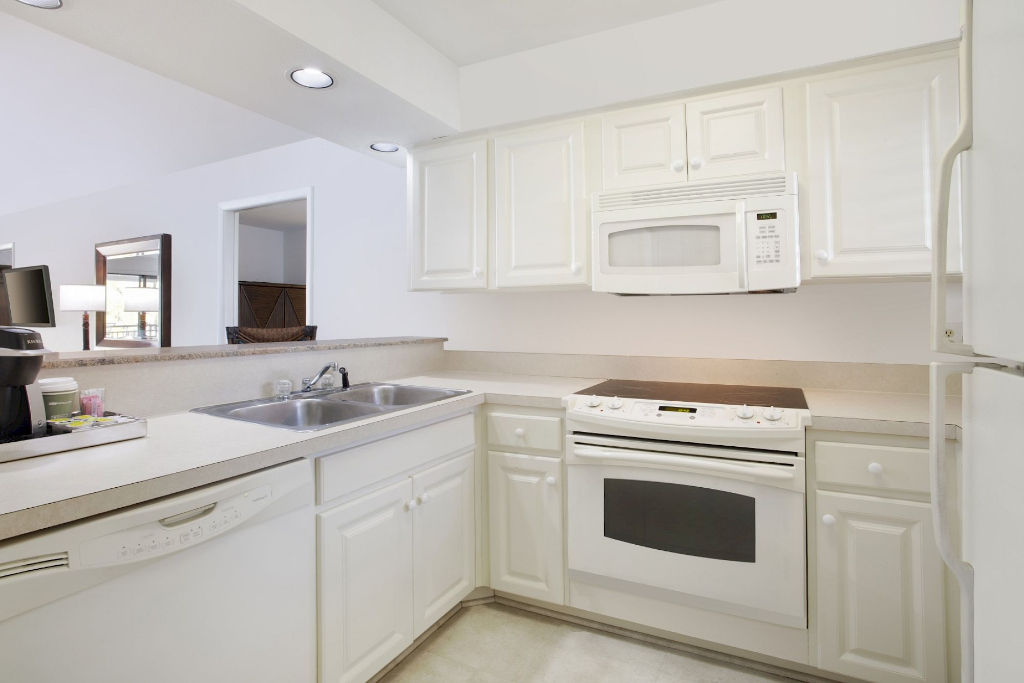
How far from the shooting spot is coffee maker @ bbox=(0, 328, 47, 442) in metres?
1.07

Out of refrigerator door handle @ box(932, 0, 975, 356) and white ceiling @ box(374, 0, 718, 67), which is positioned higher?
white ceiling @ box(374, 0, 718, 67)

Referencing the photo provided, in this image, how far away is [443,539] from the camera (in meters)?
1.87

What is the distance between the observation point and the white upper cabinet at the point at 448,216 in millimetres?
2406

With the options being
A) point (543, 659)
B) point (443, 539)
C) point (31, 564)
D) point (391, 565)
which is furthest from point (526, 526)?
point (31, 564)

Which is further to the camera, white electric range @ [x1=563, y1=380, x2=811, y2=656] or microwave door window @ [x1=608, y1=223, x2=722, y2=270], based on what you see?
microwave door window @ [x1=608, y1=223, x2=722, y2=270]

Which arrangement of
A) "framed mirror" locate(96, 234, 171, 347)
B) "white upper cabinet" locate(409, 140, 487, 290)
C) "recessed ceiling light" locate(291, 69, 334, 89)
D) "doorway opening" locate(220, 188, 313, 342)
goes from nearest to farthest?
"recessed ceiling light" locate(291, 69, 334, 89) < "white upper cabinet" locate(409, 140, 487, 290) < "doorway opening" locate(220, 188, 313, 342) < "framed mirror" locate(96, 234, 171, 347)

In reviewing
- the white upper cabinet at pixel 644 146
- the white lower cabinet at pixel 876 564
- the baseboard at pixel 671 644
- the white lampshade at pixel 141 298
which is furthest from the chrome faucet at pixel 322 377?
the white lampshade at pixel 141 298

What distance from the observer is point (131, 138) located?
12.3 feet

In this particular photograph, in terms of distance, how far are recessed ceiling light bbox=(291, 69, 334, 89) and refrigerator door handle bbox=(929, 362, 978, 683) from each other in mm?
1949

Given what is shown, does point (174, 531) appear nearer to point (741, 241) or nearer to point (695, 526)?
point (695, 526)

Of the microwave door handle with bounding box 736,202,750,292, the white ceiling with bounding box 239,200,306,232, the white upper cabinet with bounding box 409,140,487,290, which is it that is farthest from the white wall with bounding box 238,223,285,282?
the microwave door handle with bounding box 736,202,750,292

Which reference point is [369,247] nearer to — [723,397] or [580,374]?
[580,374]

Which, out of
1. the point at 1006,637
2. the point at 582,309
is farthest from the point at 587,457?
the point at 1006,637

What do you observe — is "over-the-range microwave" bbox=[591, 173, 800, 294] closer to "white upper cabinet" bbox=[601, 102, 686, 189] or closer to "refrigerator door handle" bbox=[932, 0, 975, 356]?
"white upper cabinet" bbox=[601, 102, 686, 189]
